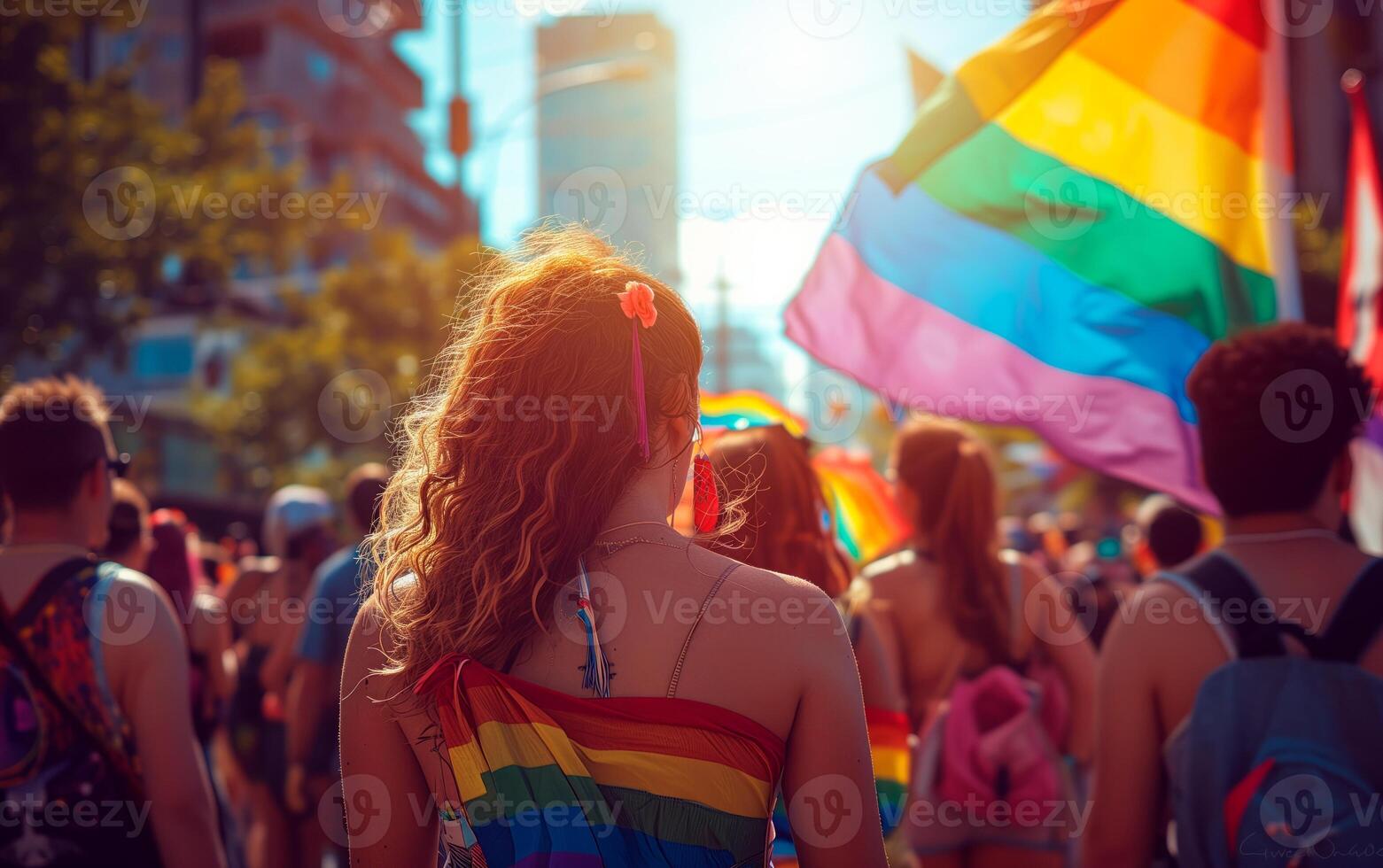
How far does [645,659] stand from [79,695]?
1.81m

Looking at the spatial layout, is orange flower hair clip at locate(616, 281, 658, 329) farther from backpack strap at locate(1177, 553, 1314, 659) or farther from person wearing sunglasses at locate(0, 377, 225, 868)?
person wearing sunglasses at locate(0, 377, 225, 868)

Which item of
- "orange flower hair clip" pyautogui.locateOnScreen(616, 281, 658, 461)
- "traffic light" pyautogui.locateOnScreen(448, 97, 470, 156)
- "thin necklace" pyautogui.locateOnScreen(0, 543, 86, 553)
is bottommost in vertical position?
"thin necklace" pyautogui.locateOnScreen(0, 543, 86, 553)

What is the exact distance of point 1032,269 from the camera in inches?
176

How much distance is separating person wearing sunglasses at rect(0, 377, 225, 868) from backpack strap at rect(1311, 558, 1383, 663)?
104 inches

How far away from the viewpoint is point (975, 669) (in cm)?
404

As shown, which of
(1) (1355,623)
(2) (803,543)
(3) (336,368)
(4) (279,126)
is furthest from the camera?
(4) (279,126)

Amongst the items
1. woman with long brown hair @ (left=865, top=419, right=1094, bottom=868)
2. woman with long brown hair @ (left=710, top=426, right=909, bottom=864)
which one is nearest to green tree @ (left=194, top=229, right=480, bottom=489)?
woman with long brown hair @ (left=865, top=419, right=1094, bottom=868)

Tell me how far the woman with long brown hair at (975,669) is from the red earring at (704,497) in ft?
6.74

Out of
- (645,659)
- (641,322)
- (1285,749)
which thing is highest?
(641,322)

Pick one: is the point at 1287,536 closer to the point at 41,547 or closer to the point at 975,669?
the point at 975,669

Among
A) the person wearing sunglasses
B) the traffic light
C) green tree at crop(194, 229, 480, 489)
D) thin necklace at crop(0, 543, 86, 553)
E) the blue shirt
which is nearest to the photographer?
the person wearing sunglasses

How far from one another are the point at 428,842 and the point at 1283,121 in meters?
3.89

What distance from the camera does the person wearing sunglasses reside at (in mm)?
2754

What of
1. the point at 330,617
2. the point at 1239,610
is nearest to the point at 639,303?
the point at 1239,610
